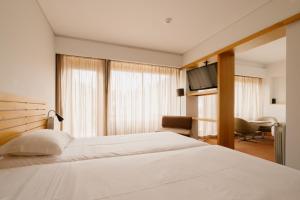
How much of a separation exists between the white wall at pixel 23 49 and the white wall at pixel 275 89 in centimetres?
694

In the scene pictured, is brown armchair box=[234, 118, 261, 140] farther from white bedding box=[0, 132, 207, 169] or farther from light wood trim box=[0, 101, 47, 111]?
light wood trim box=[0, 101, 47, 111]

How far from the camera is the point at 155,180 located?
938 mm

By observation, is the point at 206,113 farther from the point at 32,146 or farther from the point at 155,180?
the point at 32,146

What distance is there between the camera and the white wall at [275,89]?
524cm

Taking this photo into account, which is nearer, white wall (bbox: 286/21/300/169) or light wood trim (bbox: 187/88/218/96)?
white wall (bbox: 286/21/300/169)

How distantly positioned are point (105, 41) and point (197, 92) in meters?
2.75

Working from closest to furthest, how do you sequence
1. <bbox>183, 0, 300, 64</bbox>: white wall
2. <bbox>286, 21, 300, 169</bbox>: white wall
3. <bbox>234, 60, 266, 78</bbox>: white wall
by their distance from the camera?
1. <bbox>286, 21, 300, 169</bbox>: white wall
2. <bbox>183, 0, 300, 64</bbox>: white wall
3. <bbox>234, 60, 266, 78</bbox>: white wall

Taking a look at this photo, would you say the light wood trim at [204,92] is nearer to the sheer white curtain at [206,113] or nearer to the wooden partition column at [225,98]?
the wooden partition column at [225,98]

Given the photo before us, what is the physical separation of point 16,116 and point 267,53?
599 cm

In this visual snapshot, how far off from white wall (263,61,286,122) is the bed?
17.8 ft

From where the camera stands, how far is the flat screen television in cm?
348

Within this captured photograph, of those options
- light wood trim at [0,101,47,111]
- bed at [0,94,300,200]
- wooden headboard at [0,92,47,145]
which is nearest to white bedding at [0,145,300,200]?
bed at [0,94,300,200]

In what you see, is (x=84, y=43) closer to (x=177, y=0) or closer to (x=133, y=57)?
(x=133, y=57)

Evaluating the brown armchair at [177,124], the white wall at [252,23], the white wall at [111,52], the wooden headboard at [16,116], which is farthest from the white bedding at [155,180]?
the white wall at [111,52]
